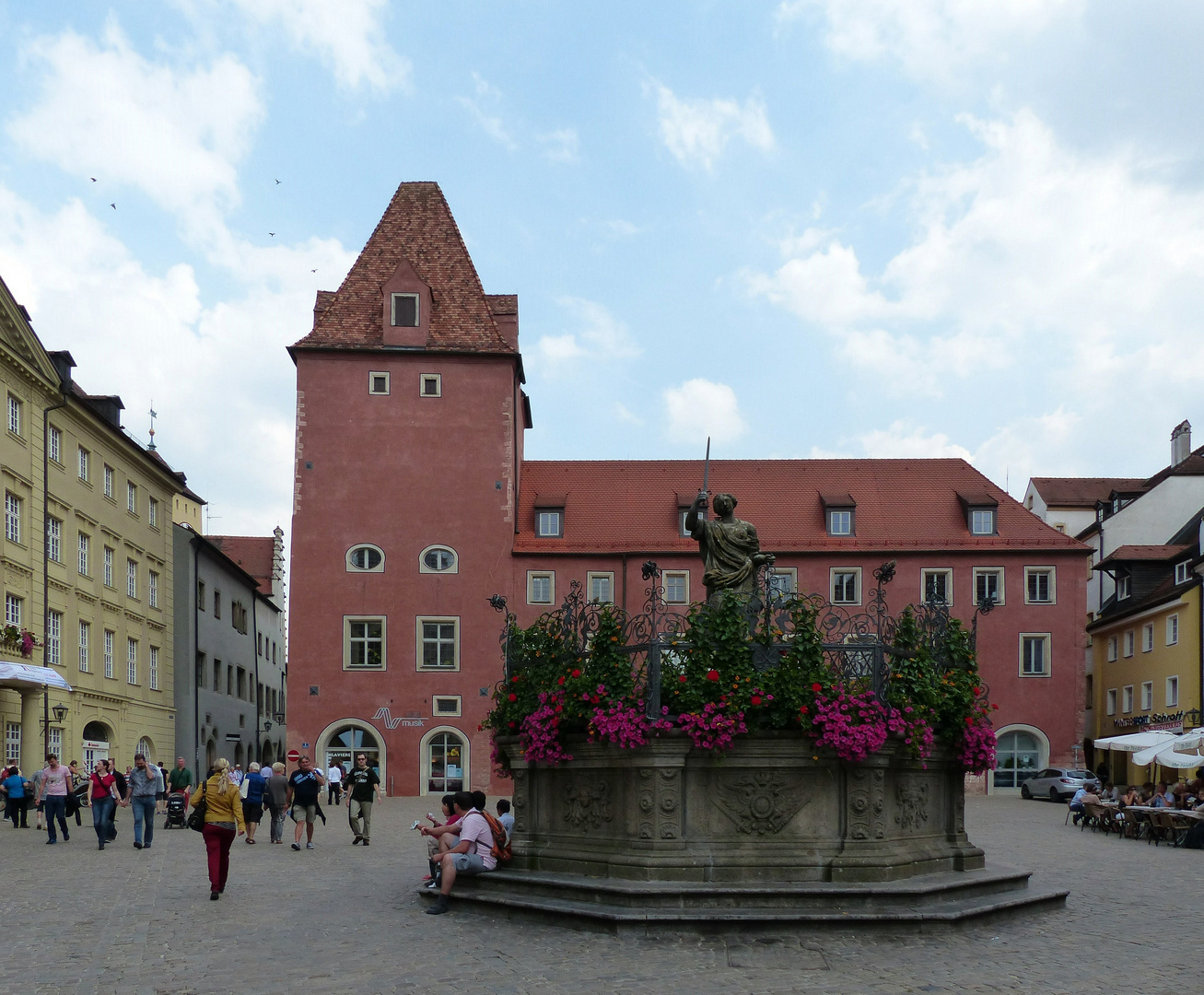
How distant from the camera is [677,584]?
161 feet

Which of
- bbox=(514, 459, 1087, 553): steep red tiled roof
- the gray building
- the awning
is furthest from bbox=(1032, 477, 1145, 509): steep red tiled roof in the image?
the awning

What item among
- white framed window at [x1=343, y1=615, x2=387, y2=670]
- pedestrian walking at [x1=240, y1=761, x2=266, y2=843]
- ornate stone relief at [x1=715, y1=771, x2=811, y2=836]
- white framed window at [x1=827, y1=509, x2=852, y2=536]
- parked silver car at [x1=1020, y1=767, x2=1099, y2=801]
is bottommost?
parked silver car at [x1=1020, y1=767, x2=1099, y2=801]

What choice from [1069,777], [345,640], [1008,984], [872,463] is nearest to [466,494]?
[345,640]

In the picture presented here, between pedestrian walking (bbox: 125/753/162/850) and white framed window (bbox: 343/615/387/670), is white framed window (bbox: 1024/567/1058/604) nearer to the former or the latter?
white framed window (bbox: 343/615/387/670)

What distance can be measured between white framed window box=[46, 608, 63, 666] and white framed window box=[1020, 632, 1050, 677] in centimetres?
3081

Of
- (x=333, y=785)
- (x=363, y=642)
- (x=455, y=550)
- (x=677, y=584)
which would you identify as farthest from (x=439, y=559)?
(x=333, y=785)

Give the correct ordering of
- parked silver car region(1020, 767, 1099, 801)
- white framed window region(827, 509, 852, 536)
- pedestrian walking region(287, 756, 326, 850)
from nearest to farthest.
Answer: pedestrian walking region(287, 756, 326, 850), parked silver car region(1020, 767, 1099, 801), white framed window region(827, 509, 852, 536)

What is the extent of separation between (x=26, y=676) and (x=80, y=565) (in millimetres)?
8565

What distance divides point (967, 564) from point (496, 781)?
18014 millimetres

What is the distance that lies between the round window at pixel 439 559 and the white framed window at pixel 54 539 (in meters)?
12.5

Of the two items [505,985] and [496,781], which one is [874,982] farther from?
[496,781]

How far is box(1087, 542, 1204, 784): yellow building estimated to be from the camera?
43625mm

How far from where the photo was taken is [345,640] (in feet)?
151

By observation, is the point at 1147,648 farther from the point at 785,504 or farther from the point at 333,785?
the point at 333,785
